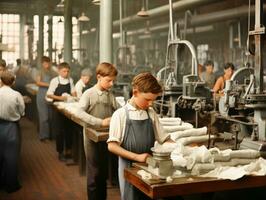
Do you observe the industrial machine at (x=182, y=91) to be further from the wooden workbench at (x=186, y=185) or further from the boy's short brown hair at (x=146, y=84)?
the wooden workbench at (x=186, y=185)

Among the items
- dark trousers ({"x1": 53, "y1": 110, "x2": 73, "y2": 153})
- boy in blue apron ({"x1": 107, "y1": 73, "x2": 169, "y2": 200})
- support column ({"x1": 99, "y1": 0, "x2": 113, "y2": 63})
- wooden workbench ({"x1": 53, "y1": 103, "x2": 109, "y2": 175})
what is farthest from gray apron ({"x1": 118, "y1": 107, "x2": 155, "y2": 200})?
dark trousers ({"x1": 53, "y1": 110, "x2": 73, "y2": 153})

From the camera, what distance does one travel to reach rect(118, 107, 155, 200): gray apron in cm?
302

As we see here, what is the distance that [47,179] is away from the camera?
6027mm

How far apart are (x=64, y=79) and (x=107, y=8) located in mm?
1570

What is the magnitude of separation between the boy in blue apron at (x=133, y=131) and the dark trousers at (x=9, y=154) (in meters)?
2.58

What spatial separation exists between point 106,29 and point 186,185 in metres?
4.33

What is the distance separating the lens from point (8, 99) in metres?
5.11

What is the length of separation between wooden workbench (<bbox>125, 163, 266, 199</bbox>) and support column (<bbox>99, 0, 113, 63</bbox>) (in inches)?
153

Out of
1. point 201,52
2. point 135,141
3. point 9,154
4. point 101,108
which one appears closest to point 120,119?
point 135,141

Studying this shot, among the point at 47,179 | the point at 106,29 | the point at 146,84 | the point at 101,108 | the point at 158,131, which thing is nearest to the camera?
the point at 146,84

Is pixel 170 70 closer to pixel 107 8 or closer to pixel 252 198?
pixel 107 8

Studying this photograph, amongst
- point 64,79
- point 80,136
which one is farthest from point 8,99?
point 64,79

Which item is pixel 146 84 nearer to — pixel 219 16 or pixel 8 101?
pixel 8 101

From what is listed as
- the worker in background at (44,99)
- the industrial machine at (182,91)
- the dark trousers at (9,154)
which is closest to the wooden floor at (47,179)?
the dark trousers at (9,154)
